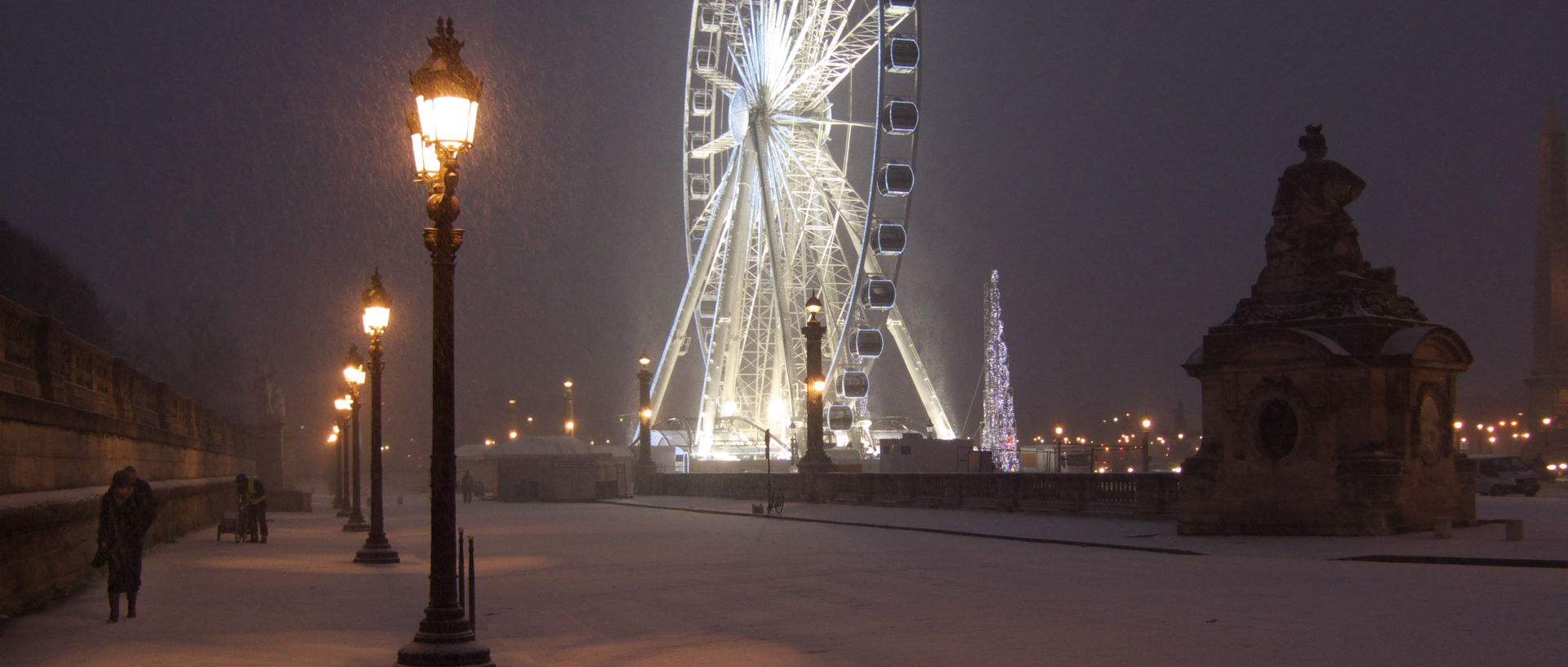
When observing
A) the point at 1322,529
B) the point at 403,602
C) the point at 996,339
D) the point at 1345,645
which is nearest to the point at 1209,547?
the point at 1322,529

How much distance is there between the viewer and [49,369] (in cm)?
1634

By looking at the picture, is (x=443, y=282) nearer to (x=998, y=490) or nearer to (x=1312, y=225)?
(x=1312, y=225)

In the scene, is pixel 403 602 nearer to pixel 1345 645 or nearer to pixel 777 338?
pixel 1345 645

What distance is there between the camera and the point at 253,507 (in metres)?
26.7

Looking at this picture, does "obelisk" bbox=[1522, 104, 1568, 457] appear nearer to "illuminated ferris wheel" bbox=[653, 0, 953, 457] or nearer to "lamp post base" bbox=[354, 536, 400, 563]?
"illuminated ferris wheel" bbox=[653, 0, 953, 457]

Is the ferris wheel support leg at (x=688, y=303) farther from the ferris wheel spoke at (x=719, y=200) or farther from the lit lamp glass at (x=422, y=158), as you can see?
the lit lamp glass at (x=422, y=158)

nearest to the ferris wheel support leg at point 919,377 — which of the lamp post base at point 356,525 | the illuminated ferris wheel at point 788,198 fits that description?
the illuminated ferris wheel at point 788,198

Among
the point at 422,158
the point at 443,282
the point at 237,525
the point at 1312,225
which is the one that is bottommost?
the point at 237,525

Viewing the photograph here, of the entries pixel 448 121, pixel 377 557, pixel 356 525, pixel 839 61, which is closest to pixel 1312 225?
pixel 377 557

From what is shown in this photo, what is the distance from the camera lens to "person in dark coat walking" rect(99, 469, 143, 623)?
13164 mm

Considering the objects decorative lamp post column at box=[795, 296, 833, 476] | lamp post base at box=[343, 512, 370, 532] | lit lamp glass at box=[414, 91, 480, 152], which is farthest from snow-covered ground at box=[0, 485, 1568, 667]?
decorative lamp post column at box=[795, 296, 833, 476]

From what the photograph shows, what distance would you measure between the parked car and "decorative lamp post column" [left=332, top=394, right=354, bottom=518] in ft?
108

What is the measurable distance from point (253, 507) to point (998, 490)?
54.4ft

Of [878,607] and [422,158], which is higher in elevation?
[422,158]
